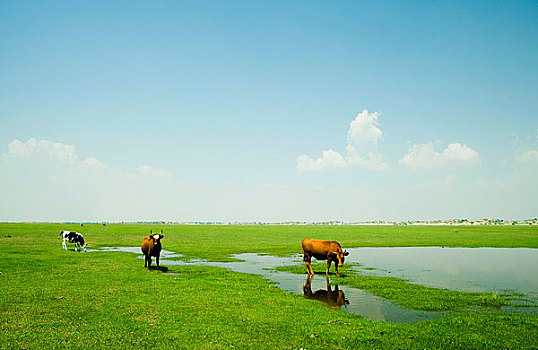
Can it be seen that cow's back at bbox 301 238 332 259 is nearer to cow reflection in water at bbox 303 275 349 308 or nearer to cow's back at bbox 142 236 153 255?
cow reflection in water at bbox 303 275 349 308

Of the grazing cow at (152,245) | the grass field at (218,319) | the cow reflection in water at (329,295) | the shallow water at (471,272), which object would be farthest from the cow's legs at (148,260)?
the shallow water at (471,272)

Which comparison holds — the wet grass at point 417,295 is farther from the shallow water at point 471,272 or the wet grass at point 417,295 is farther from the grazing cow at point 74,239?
the grazing cow at point 74,239

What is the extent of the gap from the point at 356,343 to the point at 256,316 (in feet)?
15.0

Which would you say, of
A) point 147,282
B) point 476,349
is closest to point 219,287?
point 147,282

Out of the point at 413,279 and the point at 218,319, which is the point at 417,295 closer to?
the point at 413,279

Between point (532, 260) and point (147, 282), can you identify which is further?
point (532, 260)

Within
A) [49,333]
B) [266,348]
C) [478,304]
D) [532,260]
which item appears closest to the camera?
[266,348]

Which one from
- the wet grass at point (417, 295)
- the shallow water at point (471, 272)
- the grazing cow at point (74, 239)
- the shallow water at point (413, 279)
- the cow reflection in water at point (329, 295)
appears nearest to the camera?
the shallow water at point (413, 279)

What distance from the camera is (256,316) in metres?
14.0

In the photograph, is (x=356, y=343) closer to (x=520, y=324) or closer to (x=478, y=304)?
(x=520, y=324)

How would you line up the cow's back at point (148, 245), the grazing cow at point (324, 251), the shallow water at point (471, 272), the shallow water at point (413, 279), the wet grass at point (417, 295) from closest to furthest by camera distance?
the shallow water at point (413, 279)
the wet grass at point (417, 295)
the shallow water at point (471, 272)
the grazing cow at point (324, 251)
the cow's back at point (148, 245)

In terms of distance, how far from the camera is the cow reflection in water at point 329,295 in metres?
17.2

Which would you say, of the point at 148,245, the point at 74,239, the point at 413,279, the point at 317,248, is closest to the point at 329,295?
the point at 317,248

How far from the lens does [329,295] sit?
1881 centimetres
